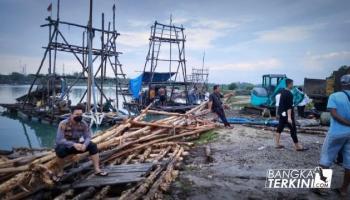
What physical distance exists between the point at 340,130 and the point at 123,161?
17.6ft

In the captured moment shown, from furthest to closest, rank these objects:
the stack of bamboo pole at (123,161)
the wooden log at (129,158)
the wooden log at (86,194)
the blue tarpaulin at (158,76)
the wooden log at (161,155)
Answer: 1. the blue tarpaulin at (158,76)
2. the wooden log at (129,158)
3. the wooden log at (161,155)
4. the stack of bamboo pole at (123,161)
5. the wooden log at (86,194)

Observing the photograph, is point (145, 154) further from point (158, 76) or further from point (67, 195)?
point (158, 76)

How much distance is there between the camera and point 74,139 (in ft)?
20.3

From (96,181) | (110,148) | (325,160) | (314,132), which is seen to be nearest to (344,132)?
(325,160)

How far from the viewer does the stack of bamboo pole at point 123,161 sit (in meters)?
5.11

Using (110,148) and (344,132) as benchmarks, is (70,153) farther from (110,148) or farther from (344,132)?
(344,132)

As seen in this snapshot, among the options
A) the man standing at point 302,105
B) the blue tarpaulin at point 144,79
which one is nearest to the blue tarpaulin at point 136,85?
the blue tarpaulin at point 144,79

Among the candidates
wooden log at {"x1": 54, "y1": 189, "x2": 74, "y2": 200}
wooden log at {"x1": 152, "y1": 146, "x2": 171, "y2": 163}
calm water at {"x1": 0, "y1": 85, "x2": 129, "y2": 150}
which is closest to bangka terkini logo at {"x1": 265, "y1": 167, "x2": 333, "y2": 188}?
wooden log at {"x1": 152, "y1": 146, "x2": 171, "y2": 163}

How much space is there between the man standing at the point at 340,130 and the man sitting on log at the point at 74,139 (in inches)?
172

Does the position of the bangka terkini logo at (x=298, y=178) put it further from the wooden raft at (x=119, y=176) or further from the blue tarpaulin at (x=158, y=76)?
the blue tarpaulin at (x=158, y=76)

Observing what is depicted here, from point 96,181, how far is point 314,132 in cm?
967

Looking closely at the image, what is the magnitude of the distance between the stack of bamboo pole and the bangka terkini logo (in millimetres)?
2126

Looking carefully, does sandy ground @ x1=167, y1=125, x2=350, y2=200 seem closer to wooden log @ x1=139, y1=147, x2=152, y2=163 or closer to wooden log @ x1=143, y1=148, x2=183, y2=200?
wooden log @ x1=143, y1=148, x2=183, y2=200

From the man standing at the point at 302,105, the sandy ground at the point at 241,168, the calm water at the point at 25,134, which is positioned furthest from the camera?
the calm water at the point at 25,134
